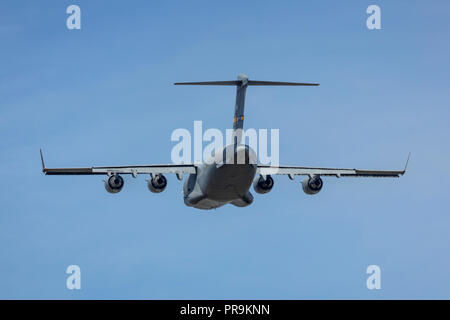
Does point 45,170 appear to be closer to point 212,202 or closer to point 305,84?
point 212,202

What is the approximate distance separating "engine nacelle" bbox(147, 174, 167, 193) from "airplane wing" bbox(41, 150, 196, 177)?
29 centimetres

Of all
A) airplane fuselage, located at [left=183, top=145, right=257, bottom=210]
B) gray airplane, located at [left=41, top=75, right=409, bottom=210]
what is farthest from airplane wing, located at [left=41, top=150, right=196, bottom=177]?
airplane fuselage, located at [left=183, top=145, right=257, bottom=210]

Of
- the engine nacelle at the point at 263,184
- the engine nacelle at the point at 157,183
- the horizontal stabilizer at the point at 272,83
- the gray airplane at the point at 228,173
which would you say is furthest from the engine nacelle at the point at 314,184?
the engine nacelle at the point at 157,183

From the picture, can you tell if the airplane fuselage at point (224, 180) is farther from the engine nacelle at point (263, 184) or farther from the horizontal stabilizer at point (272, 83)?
the horizontal stabilizer at point (272, 83)

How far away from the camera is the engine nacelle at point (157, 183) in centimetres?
4134

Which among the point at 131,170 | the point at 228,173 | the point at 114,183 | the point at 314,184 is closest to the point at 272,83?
the point at 228,173

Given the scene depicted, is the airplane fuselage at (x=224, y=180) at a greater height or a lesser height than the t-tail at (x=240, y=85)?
lesser

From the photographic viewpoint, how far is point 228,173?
3856cm

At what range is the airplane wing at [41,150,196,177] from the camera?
41250mm

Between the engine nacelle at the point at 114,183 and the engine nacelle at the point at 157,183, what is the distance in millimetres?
1539

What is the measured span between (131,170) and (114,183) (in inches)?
48.7

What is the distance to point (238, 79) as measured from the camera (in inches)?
1644
